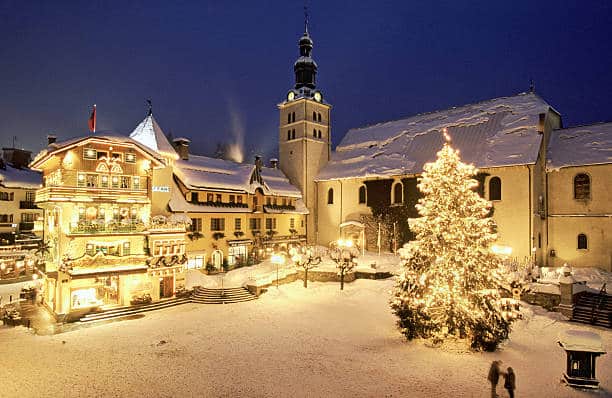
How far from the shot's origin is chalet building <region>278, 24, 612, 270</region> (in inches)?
1320

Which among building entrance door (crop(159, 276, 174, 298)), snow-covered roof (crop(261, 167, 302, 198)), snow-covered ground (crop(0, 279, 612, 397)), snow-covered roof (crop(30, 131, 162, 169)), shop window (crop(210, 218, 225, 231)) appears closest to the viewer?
snow-covered ground (crop(0, 279, 612, 397))

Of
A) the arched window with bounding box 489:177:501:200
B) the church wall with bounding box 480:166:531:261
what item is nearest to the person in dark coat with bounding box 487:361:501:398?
the church wall with bounding box 480:166:531:261

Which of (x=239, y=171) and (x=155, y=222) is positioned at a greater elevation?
(x=239, y=171)

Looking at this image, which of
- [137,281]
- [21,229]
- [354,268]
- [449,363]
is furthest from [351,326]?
[21,229]

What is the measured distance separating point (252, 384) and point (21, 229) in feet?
142

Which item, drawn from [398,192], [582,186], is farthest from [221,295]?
[582,186]

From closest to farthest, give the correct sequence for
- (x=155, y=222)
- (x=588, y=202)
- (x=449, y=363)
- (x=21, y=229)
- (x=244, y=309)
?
(x=449, y=363), (x=244, y=309), (x=155, y=222), (x=588, y=202), (x=21, y=229)

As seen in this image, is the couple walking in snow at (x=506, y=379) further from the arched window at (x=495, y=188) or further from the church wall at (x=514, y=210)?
the arched window at (x=495, y=188)

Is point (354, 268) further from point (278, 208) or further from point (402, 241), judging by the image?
point (278, 208)

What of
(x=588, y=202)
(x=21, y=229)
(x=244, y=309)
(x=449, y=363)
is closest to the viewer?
(x=449, y=363)

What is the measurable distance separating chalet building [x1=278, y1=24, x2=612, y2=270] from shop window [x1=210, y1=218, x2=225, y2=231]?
47.0 feet

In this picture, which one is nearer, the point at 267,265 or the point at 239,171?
the point at 267,265

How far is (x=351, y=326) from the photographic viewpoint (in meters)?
22.3

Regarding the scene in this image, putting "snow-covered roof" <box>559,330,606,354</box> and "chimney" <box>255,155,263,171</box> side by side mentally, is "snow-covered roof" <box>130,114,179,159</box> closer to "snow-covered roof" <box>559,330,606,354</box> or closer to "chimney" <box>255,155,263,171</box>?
"chimney" <box>255,155,263,171</box>
